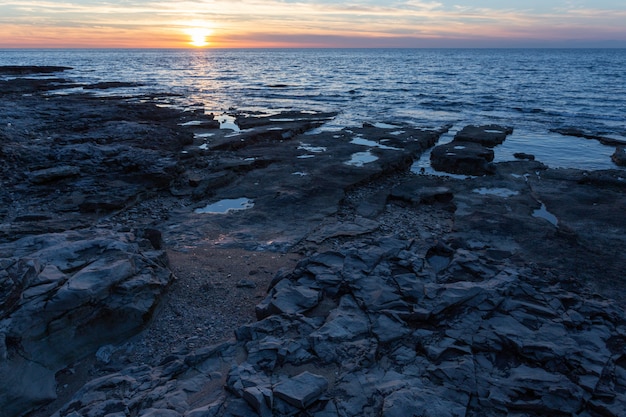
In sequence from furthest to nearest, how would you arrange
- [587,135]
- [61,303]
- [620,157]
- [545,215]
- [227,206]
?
[587,135] → [620,157] → [227,206] → [545,215] → [61,303]

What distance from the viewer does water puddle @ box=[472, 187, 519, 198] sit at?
13234 millimetres

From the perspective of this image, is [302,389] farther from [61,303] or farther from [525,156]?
[525,156]

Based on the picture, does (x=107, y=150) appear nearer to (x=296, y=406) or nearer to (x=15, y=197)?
(x=15, y=197)

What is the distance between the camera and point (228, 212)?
11.9 meters

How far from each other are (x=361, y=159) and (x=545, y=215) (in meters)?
6.97

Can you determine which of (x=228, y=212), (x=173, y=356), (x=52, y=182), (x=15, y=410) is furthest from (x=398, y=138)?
(x=15, y=410)

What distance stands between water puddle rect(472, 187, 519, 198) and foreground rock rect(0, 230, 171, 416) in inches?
400

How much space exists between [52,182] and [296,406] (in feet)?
38.3

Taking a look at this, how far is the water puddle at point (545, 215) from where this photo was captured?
37.0 feet

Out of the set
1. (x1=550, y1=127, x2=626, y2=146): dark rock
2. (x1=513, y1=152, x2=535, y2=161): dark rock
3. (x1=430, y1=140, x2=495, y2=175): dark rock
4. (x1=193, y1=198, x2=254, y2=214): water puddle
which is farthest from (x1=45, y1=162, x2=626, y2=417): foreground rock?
(x1=550, y1=127, x2=626, y2=146): dark rock

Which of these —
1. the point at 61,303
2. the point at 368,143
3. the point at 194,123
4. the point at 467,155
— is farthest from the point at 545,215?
the point at 194,123

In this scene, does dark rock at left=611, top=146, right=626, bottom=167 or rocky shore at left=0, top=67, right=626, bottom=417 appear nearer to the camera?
rocky shore at left=0, top=67, right=626, bottom=417

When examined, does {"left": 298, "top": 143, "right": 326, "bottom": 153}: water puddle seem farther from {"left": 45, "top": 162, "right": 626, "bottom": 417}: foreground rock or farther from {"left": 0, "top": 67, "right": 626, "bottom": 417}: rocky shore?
{"left": 45, "top": 162, "right": 626, "bottom": 417}: foreground rock

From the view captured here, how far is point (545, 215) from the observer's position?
1170 cm
